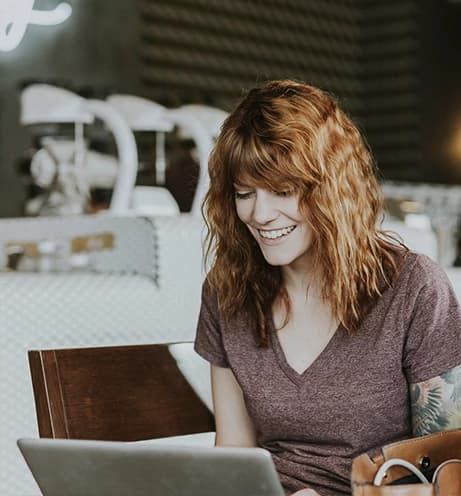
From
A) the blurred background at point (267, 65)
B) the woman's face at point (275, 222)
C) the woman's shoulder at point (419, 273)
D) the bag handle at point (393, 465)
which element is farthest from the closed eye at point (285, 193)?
the blurred background at point (267, 65)

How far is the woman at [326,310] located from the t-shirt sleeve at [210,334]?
0.10 ft

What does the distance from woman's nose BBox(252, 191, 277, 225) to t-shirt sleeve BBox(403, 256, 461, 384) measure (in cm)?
22

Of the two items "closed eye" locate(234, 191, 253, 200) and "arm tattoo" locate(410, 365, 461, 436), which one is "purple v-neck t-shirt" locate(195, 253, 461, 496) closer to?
"arm tattoo" locate(410, 365, 461, 436)

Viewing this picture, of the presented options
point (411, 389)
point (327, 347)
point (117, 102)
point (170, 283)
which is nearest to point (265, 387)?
point (327, 347)

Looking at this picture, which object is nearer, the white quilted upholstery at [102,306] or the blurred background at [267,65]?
the white quilted upholstery at [102,306]

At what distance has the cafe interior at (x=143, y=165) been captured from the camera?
5.76ft

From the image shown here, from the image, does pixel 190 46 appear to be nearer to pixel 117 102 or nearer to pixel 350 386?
pixel 117 102

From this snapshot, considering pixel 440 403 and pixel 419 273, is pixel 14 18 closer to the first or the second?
pixel 419 273

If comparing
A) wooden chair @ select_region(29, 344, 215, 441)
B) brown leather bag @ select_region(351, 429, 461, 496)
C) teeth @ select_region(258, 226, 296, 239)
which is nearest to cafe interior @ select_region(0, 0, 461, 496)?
wooden chair @ select_region(29, 344, 215, 441)

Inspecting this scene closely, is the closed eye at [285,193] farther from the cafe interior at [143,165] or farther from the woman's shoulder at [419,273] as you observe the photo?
the cafe interior at [143,165]

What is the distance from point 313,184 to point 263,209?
0.26 ft

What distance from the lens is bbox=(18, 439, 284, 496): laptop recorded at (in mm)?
1100

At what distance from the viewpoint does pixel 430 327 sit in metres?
1.52

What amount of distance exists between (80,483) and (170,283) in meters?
0.96
